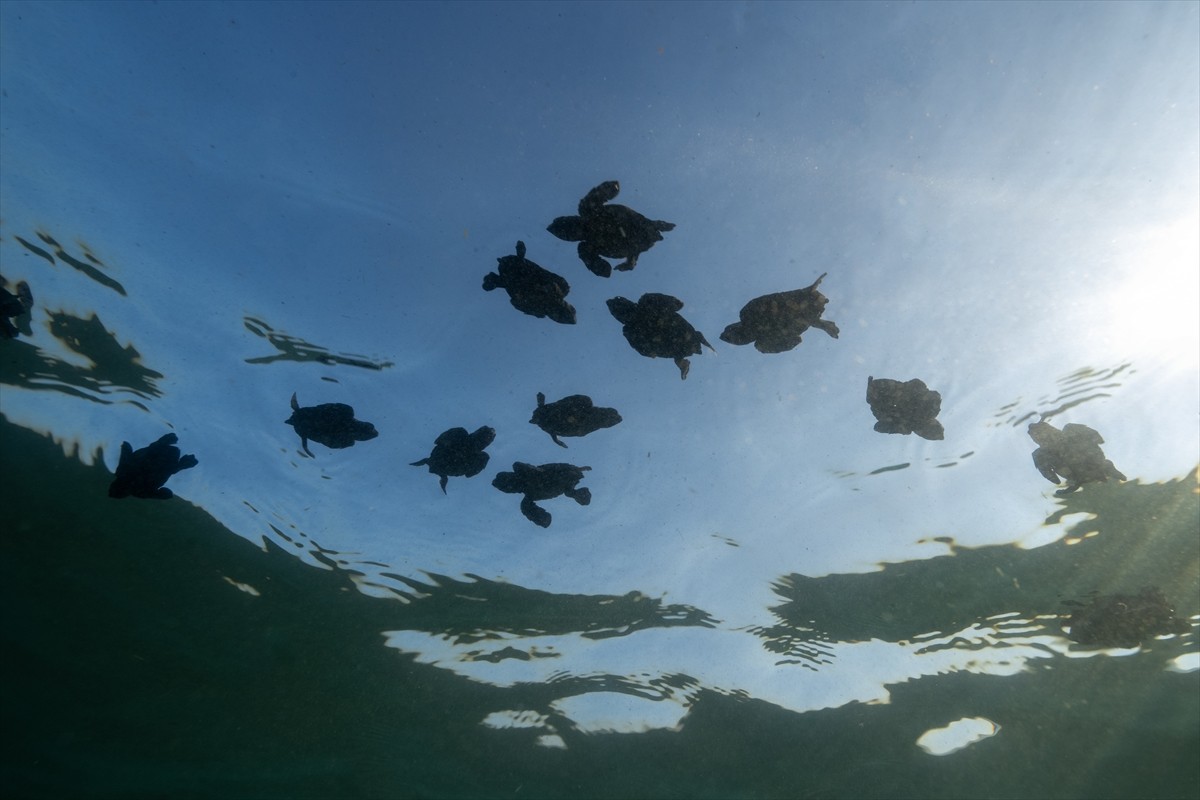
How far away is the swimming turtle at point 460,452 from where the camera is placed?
353 inches

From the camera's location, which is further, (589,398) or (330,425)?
(330,425)

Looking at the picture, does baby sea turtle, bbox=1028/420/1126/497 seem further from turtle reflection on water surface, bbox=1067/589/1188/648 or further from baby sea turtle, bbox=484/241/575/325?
baby sea turtle, bbox=484/241/575/325

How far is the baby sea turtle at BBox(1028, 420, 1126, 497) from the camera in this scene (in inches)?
356

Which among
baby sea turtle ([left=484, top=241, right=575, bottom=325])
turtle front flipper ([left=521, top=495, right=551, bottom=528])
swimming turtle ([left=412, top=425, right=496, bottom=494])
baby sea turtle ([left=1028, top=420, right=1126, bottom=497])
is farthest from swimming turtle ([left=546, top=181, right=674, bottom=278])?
baby sea turtle ([left=1028, top=420, right=1126, bottom=497])

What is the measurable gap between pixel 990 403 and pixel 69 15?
42.3 feet

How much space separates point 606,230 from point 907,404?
4628 millimetres

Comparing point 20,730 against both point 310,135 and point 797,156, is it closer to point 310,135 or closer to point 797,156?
point 310,135

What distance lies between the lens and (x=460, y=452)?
9.27 meters

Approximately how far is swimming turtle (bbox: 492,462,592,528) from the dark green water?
519 centimetres

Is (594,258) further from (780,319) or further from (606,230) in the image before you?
(780,319)

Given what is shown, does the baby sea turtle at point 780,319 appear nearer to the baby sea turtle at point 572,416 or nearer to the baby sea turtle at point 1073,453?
the baby sea turtle at point 572,416

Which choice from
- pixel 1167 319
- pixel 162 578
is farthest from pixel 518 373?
pixel 162 578

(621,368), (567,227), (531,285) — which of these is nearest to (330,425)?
(531,285)

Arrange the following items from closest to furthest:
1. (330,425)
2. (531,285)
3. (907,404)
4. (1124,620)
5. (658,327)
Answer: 1. (531,285)
2. (658,327)
3. (907,404)
4. (330,425)
5. (1124,620)
